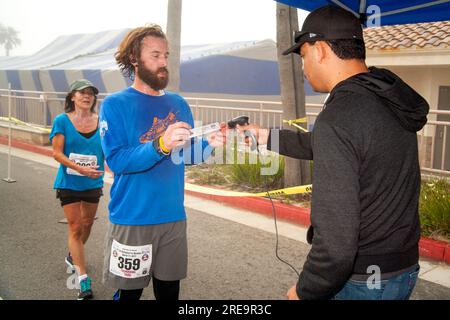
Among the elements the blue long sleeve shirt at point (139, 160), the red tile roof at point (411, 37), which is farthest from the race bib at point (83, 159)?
the red tile roof at point (411, 37)

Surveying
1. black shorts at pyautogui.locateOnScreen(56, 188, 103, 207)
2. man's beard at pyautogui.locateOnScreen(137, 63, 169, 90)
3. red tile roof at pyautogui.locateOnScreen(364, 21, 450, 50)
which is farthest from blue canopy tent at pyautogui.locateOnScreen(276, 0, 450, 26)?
red tile roof at pyautogui.locateOnScreen(364, 21, 450, 50)

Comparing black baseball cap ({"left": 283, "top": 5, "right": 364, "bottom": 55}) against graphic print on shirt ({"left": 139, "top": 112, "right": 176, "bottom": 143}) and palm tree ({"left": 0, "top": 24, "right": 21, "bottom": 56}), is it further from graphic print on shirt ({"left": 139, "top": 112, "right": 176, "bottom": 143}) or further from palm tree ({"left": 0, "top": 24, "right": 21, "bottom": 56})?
palm tree ({"left": 0, "top": 24, "right": 21, "bottom": 56})

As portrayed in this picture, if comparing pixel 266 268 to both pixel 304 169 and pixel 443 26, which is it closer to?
pixel 304 169

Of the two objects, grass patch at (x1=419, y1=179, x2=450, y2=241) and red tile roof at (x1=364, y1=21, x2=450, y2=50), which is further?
red tile roof at (x1=364, y1=21, x2=450, y2=50)

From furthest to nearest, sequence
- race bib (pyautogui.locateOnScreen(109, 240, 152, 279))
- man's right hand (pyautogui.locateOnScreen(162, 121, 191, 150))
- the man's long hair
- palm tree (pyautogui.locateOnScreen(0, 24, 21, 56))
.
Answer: palm tree (pyautogui.locateOnScreen(0, 24, 21, 56)) → the man's long hair → race bib (pyautogui.locateOnScreen(109, 240, 152, 279)) → man's right hand (pyautogui.locateOnScreen(162, 121, 191, 150))

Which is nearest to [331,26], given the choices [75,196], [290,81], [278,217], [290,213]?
[75,196]

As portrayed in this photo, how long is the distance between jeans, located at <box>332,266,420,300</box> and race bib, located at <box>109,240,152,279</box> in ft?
4.43

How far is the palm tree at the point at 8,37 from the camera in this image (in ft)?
318

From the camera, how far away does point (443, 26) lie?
12914 millimetres

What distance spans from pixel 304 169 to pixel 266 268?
319 cm

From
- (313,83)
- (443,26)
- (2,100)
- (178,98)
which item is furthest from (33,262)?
(2,100)

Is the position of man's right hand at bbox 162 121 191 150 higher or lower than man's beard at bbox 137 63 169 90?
lower

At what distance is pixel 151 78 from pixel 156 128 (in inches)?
13.2

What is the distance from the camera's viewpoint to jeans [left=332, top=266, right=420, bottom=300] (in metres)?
1.88
